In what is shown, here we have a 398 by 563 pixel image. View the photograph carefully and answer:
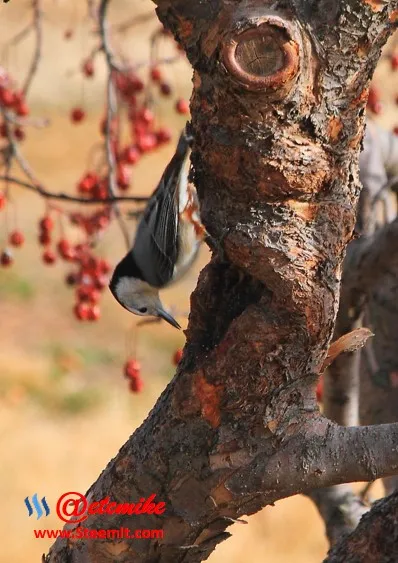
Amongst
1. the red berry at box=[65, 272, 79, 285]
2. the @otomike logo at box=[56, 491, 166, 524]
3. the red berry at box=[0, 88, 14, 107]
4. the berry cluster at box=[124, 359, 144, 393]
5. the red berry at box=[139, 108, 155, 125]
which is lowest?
the @otomike logo at box=[56, 491, 166, 524]

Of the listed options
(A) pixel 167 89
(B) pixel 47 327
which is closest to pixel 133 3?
(B) pixel 47 327

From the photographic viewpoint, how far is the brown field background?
430 centimetres

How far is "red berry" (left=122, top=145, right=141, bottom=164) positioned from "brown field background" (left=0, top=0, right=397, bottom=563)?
320mm

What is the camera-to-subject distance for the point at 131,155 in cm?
310

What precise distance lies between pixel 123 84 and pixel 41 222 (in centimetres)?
62

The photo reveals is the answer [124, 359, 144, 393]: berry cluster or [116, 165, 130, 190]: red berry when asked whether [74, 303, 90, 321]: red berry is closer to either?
[124, 359, 144, 393]: berry cluster

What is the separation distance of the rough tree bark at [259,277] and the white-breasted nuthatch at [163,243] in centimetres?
16

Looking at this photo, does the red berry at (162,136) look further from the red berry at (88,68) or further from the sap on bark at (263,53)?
the sap on bark at (263,53)

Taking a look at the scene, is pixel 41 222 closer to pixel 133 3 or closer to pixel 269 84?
pixel 269 84

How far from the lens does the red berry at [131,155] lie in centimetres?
310

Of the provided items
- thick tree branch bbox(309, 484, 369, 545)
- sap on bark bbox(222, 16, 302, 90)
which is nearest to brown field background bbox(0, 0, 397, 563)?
thick tree branch bbox(309, 484, 369, 545)

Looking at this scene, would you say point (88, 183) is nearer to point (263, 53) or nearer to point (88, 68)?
point (88, 68)

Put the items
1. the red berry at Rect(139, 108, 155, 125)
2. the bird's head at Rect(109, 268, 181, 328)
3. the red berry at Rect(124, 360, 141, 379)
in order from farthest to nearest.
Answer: the red berry at Rect(139, 108, 155, 125) → the red berry at Rect(124, 360, 141, 379) → the bird's head at Rect(109, 268, 181, 328)

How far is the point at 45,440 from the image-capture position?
5.07 m
